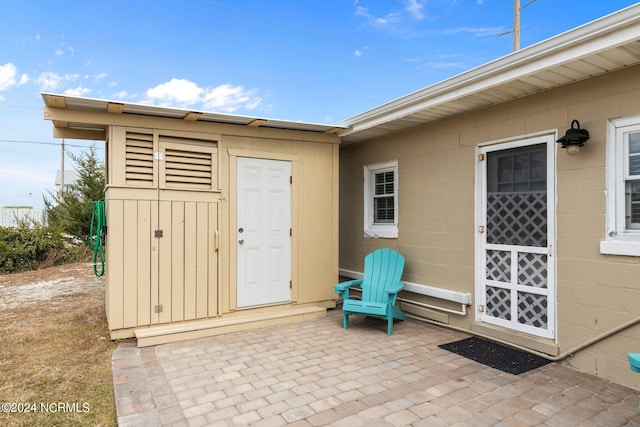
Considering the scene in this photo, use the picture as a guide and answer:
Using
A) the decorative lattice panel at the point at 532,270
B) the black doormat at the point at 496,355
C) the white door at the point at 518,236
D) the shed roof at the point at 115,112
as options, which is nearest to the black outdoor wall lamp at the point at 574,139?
the white door at the point at 518,236

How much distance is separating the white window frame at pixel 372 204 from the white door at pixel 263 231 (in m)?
1.29

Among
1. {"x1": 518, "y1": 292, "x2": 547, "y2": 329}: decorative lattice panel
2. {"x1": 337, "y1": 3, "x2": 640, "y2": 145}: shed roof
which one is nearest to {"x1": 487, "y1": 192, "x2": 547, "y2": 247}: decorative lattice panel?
{"x1": 518, "y1": 292, "x2": 547, "y2": 329}: decorative lattice panel

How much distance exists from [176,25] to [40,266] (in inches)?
312

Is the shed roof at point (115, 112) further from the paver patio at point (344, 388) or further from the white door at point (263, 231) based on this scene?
the paver patio at point (344, 388)

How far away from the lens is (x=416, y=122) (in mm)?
4613

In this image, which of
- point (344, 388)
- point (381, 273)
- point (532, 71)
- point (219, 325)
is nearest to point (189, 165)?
point (219, 325)

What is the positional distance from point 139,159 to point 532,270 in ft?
13.2

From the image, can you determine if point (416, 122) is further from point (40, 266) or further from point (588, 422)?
point (40, 266)

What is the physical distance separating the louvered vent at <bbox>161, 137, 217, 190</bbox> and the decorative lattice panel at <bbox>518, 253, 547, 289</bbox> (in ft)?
10.8

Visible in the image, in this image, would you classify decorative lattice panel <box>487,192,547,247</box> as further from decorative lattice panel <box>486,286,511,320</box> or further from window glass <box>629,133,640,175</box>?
window glass <box>629,133,640,175</box>

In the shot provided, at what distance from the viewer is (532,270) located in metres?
3.56

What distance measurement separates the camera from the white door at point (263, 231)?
462cm

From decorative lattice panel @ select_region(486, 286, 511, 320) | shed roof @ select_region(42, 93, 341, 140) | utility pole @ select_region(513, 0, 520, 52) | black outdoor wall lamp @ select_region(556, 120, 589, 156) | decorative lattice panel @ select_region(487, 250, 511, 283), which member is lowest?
decorative lattice panel @ select_region(486, 286, 511, 320)

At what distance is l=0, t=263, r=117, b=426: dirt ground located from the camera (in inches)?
100
